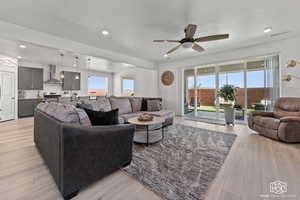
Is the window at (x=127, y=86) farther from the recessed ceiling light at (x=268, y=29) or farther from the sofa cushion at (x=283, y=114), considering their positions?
the sofa cushion at (x=283, y=114)

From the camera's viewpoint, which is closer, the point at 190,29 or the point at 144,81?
the point at 190,29

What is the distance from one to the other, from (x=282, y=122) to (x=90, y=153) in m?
3.70

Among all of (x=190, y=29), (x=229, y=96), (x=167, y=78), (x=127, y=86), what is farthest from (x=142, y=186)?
(x=127, y=86)

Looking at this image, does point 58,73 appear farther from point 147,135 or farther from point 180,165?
point 180,165

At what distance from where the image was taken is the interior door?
4505 millimetres

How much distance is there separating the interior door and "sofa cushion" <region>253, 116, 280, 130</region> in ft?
26.7

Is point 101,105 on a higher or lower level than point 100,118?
higher

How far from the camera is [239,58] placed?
172 inches

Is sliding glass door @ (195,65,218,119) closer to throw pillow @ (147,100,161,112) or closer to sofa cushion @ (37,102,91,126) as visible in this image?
throw pillow @ (147,100,161,112)

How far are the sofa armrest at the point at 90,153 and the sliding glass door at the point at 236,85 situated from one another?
15.2 ft

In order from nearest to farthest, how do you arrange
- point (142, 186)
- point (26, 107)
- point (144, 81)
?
1. point (142, 186)
2. point (26, 107)
3. point (144, 81)

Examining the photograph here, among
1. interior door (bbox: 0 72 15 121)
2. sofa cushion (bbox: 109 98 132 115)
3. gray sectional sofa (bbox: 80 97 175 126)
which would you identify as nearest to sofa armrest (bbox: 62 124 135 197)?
gray sectional sofa (bbox: 80 97 175 126)

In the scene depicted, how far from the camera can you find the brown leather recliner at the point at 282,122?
2.59m

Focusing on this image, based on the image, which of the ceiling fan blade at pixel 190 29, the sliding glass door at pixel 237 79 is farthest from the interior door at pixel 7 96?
the sliding glass door at pixel 237 79
